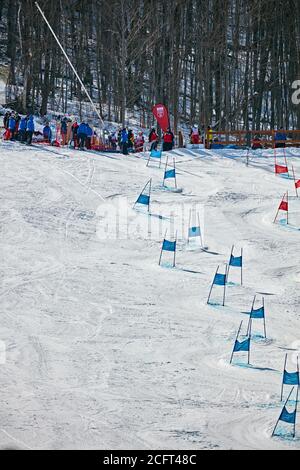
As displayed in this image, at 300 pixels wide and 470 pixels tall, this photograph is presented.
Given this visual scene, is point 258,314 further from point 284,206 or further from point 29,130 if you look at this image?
point 29,130

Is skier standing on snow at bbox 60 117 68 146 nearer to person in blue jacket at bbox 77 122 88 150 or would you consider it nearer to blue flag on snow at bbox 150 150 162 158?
person in blue jacket at bbox 77 122 88 150

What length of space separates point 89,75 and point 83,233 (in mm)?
29640

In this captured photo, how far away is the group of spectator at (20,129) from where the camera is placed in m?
35.5

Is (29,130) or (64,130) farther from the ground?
(29,130)

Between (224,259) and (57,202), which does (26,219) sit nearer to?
(57,202)

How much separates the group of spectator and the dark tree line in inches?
322

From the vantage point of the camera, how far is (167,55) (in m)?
50.7

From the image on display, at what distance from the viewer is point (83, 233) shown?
25703 millimetres

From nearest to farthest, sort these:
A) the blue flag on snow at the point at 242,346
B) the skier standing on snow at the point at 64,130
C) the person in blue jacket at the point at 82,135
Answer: the blue flag on snow at the point at 242,346, the person in blue jacket at the point at 82,135, the skier standing on snow at the point at 64,130

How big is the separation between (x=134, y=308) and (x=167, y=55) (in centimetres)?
3276

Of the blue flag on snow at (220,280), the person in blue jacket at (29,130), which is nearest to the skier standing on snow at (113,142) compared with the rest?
the person in blue jacket at (29,130)

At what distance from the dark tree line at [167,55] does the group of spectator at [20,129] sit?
26.9ft
